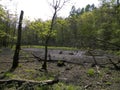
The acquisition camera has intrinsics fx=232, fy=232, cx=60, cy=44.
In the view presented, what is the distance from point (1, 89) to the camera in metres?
9.37

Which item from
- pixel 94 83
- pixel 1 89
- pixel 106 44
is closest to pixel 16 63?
pixel 94 83

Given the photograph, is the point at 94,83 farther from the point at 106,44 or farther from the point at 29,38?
the point at 29,38

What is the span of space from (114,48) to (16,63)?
15851 mm

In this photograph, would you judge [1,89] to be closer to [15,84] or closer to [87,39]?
[15,84]

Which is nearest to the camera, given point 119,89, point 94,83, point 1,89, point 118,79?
point 1,89

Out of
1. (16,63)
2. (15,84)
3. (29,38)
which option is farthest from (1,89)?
(29,38)

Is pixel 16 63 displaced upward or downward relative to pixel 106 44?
downward

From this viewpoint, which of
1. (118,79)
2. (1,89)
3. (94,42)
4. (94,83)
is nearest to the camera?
(94,42)

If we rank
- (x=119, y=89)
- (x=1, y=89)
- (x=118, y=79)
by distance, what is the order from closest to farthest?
(x=1, y=89)
(x=119, y=89)
(x=118, y=79)

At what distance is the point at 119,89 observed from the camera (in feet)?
44.3

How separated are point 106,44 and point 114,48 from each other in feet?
0.90

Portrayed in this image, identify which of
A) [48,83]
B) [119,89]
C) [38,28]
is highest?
[38,28]

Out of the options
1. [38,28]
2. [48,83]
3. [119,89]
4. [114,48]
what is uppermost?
[38,28]

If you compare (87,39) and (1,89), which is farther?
(1,89)
